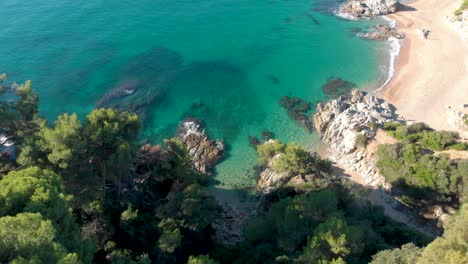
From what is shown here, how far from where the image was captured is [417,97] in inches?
1554

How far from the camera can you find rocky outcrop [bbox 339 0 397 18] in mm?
53875

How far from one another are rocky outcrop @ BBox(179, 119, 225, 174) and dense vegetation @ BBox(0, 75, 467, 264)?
5.18 metres

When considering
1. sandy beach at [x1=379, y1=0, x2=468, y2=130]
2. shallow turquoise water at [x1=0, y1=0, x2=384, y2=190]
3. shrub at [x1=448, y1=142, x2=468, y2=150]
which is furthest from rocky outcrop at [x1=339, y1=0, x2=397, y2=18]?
shrub at [x1=448, y1=142, x2=468, y2=150]

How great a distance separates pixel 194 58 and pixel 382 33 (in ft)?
80.6

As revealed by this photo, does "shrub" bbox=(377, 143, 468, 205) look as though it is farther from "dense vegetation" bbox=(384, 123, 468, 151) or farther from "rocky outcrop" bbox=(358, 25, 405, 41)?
"rocky outcrop" bbox=(358, 25, 405, 41)

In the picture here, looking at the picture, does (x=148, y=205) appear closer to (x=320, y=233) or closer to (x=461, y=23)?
(x=320, y=233)

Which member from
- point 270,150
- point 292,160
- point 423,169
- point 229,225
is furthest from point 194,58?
point 423,169

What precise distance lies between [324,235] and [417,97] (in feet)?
85.5

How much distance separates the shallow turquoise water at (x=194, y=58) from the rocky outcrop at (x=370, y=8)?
2788 mm

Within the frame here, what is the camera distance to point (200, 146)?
36031mm

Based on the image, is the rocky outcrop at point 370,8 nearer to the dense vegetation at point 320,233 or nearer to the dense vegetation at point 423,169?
the dense vegetation at point 423,169

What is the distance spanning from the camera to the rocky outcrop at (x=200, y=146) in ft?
113

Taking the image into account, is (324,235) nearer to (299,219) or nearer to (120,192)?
(299,219)

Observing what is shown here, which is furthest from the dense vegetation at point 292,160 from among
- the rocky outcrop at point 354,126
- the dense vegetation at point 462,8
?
the dense vegetation at point 462,8
